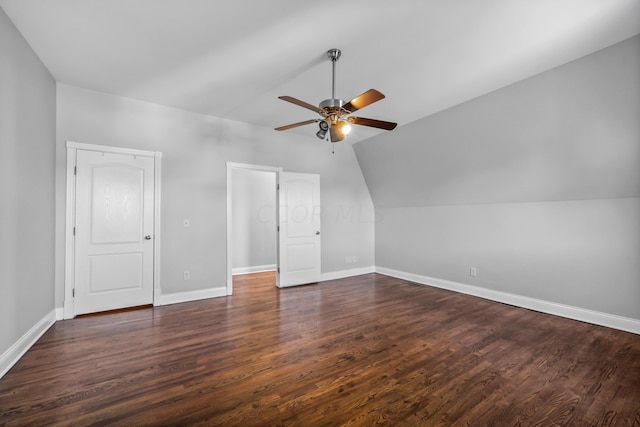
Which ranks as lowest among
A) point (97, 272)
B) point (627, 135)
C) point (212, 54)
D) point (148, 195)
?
point (97, 272)

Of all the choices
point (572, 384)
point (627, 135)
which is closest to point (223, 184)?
point (572, 384)

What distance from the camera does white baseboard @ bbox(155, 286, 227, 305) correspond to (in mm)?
4148

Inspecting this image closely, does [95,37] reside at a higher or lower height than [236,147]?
higher

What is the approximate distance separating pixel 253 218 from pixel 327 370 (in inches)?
196

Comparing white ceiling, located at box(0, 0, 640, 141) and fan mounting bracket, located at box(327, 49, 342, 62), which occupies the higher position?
white ceiling, located at box(0, 0, 640, 141)

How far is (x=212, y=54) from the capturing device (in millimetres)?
2871

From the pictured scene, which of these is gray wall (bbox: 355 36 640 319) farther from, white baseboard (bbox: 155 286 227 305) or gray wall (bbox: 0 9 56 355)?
gray wall (bbox: 0 9 56 355)

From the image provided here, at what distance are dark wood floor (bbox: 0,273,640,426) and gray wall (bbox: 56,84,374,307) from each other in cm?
87

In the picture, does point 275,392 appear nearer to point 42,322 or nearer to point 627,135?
point 42,322

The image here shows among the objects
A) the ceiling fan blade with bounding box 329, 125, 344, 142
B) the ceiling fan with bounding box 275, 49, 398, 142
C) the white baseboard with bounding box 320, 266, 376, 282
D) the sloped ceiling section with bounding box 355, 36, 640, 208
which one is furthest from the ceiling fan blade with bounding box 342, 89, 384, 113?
the white baseboard with bounding box 320, 266, 376, 282

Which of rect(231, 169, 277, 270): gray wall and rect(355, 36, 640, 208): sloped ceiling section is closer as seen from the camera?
rect(355, 36, 640, 208): sloped ceiling section

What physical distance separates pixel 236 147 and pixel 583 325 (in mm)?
5307

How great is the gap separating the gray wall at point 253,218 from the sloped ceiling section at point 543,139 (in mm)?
3382

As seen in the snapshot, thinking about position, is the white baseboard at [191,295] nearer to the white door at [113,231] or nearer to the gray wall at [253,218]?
the white door at [113,231]
